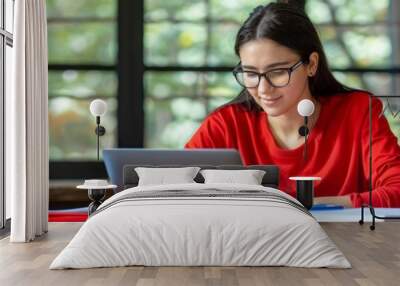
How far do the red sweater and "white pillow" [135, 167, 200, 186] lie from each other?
99 centimetres

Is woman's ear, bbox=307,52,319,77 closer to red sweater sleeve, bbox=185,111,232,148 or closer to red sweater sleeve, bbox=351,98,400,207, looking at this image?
red sweater sleeve, bbox=351,98,400,207

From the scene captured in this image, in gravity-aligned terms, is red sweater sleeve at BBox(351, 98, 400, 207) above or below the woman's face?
below

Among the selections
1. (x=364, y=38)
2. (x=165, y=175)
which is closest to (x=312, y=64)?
(x=364, y=38)

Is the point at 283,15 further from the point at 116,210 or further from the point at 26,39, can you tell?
the point at 116,210

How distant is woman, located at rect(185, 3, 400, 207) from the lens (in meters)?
6.86

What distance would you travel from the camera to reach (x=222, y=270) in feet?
13.1

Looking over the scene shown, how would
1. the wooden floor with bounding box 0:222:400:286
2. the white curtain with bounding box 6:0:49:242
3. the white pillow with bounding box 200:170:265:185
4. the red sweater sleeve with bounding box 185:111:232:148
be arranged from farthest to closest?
the red sweater sleeve with bounding box 185:111:232:148, the white pillow with bounding box 200:170:265:185, the white curtain with bounding box 6:0:49:242, the wooden floor with bounding box 0:222:400:286

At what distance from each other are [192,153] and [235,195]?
213 cm

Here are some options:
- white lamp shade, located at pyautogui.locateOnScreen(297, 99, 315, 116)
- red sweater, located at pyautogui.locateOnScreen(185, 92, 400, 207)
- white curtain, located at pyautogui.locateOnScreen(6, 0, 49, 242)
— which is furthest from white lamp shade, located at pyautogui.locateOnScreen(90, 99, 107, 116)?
white lamp shade, located at pyautogui.locateOnScreen(297, 99, 315, 116)

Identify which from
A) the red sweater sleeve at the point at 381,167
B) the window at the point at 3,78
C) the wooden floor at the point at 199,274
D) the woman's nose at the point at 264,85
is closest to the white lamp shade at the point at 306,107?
the woman's nose at the point at 264,85

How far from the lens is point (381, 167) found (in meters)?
6.84

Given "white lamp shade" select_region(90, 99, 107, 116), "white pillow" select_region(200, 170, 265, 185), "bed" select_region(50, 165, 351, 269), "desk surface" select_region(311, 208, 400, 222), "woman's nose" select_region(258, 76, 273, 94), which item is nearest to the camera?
"bed" select_region(50, 165, 351, 269)

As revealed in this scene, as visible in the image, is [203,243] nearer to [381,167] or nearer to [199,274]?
[199,274]

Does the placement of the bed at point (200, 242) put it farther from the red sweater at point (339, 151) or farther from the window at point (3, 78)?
the red sweater at point (339, 151)
